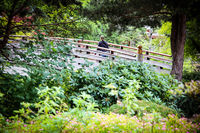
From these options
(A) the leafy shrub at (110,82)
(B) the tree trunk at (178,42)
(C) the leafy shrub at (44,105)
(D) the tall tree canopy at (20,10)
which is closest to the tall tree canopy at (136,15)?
(B) the tree trunk at (178,42)

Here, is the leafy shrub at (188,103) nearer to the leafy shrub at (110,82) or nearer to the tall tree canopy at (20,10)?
the leafy shrub at (110,82)

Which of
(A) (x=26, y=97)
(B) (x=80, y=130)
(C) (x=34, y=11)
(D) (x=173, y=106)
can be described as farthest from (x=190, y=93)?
(C) (x=34, y=11)

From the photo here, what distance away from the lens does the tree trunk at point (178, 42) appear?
8445mm

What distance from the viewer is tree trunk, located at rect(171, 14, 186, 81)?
27.7 ft

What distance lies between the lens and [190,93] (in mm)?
4266

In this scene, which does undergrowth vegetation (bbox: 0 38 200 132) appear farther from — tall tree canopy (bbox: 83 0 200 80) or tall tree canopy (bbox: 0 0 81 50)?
tall tree canopy (bbox: 83 0 200 80)

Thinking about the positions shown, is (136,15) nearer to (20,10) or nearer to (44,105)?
(20,10)

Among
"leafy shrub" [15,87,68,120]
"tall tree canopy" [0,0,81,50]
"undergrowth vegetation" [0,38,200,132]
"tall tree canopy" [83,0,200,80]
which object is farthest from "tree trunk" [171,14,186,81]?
"leafy shrub" [15,87,68,120]

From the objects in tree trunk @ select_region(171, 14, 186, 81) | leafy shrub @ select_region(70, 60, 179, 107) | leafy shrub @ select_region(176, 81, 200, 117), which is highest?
tree trunk @ select_region(171, 14, 186, 81)

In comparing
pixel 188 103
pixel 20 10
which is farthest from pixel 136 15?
pixel 20 10

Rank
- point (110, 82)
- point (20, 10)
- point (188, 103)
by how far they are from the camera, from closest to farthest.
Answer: point (20, 10) < point (188, 103) < point (110, 82)

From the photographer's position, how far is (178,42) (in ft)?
28.3

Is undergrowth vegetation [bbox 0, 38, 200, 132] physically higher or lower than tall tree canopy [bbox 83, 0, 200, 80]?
lower

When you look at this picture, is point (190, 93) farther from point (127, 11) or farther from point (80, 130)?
point (127, 11)
